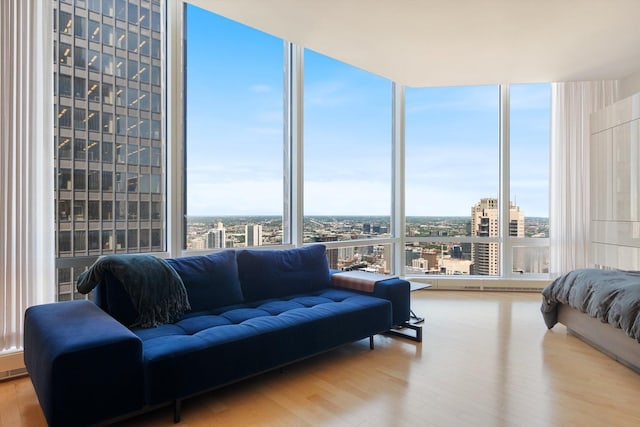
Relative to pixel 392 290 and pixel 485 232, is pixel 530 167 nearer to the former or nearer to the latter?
pixel 485 232

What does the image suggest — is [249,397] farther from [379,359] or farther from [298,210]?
[298,210]

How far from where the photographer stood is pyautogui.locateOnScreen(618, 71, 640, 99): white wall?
180 inches

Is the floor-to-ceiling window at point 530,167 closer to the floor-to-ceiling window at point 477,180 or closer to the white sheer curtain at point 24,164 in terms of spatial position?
the floor-to-ceiling window at point 477,180

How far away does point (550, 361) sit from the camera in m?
2.80

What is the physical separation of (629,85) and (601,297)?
3441mm

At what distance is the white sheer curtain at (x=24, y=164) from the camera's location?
2486mm

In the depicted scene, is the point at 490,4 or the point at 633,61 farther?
the point at 633,61

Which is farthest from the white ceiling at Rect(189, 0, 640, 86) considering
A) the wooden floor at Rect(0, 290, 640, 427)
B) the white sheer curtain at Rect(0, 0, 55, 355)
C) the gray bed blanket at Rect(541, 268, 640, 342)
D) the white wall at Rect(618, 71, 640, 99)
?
the wooden floor at Rect(0, 290, 640, 427)

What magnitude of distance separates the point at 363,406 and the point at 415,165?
13.4 feet

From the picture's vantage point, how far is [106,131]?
10.0ft

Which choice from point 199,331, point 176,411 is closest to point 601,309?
point 199,331

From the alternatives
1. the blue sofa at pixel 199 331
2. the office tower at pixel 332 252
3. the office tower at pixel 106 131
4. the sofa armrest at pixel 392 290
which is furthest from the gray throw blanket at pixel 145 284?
the office tower at pixel 332 252

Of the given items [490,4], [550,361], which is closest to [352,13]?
[490,4]

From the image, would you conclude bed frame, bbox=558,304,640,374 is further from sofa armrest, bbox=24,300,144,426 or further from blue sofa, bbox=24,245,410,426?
sofa armrest, bbox=24,300,144,426
